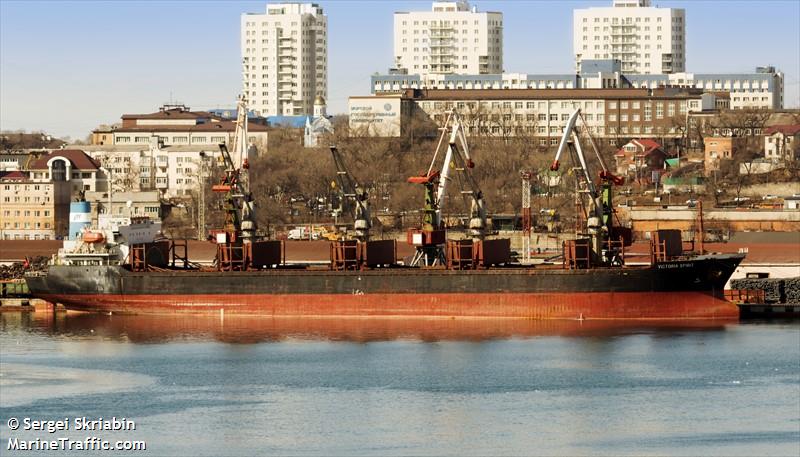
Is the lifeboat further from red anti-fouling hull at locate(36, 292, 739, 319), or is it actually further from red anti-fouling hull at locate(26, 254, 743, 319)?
red anti-fouling hull at locate(36, 292, 739, 319)

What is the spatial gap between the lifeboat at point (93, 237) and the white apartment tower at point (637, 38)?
105498 millimetres

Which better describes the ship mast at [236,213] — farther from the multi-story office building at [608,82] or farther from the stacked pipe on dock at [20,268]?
the multi-story office building at [608,82]

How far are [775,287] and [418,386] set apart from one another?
21.5m

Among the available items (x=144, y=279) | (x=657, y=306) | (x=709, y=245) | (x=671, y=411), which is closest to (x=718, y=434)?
(x=671, y=411)

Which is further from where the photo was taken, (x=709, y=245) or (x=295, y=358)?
(x=709, y=245)

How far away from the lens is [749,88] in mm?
139125

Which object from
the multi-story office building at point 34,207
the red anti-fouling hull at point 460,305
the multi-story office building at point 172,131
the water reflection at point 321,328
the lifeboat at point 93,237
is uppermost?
the multi-story office building at point 172,131

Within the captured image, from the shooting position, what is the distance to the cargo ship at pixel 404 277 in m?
58.8

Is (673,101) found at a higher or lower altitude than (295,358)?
higher

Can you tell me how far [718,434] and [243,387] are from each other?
41.7ft

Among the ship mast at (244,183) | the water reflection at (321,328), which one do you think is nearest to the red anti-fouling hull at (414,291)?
the water reflection at (321,328)

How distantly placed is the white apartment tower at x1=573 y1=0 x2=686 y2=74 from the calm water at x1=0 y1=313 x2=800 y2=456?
109227mm

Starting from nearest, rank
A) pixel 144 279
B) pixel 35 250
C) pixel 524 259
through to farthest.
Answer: pixel 144 279
pixel 524 259
pixel 35 250

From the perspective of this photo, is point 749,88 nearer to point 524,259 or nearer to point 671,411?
point 524,259
